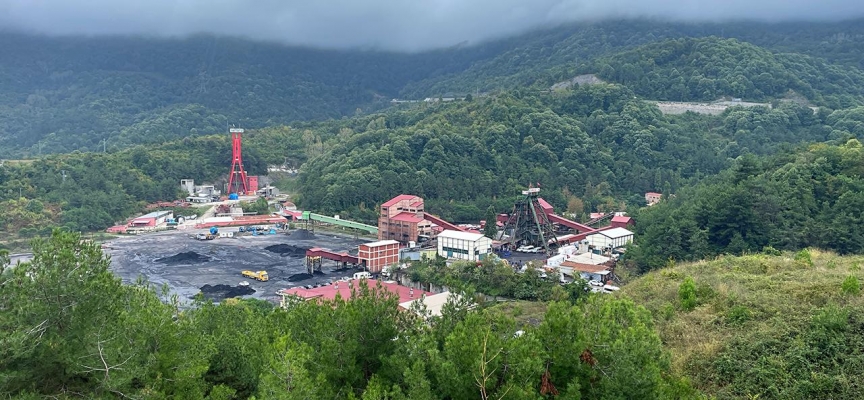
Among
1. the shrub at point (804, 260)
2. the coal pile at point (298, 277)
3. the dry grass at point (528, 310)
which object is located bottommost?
the coal pile at point (298, 277)

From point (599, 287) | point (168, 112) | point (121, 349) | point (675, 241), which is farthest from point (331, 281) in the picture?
point (168, 112)

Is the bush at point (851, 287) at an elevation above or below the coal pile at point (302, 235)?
above

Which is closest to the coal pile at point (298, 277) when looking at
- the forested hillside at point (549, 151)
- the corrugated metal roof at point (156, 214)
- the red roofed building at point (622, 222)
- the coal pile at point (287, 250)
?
the coal pile at point (287, 250)

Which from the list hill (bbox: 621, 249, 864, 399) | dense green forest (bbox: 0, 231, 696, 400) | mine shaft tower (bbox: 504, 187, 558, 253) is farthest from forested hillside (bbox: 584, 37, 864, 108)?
dense green forest (bbox: 0, 231, 696, 400)

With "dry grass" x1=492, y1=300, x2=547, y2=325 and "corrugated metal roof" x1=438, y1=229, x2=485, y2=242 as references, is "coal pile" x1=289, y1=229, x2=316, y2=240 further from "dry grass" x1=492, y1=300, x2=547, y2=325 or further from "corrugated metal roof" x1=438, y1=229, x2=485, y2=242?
"dry grass" x1=492, y1=300, x2=547, y2=325

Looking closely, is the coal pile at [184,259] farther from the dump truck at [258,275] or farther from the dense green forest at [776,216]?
the dense green forest at [776,216]

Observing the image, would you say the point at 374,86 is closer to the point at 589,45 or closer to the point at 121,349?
the point at 589,45
